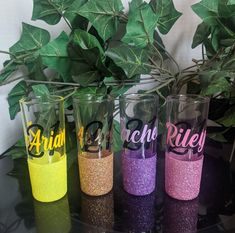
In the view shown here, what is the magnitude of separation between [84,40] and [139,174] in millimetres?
293

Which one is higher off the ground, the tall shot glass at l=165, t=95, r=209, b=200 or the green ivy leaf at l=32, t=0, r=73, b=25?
the green ivy leaf at l=32, t=0, r=73, b=25

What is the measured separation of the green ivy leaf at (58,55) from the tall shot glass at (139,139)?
0.54ft

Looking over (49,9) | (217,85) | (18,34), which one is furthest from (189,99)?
(18,34)

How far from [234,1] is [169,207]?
0.44 m

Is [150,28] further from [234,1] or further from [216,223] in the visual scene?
[216,223]

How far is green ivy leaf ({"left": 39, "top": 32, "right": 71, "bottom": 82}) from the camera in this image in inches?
23.0

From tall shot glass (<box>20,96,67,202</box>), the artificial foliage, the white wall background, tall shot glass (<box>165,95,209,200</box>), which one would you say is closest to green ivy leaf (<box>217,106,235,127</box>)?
the artificial foliage

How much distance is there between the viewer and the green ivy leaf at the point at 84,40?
575mm

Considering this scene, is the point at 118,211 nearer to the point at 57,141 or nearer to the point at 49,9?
the point at 57,141

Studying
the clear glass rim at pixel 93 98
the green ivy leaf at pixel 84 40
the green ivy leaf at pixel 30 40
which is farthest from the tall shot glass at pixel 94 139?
the green ivy leaf at pixel 30 40

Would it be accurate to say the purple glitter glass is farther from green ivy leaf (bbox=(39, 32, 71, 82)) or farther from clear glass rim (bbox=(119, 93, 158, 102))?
green ivy leaf (bbox=(39, 32, 71, 82))

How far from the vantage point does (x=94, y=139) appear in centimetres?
53

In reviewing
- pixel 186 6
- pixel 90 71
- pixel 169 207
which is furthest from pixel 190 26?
pixel 169 207

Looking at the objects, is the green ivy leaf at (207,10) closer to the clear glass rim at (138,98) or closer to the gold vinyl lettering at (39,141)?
the clear glass rim at (138,98)
